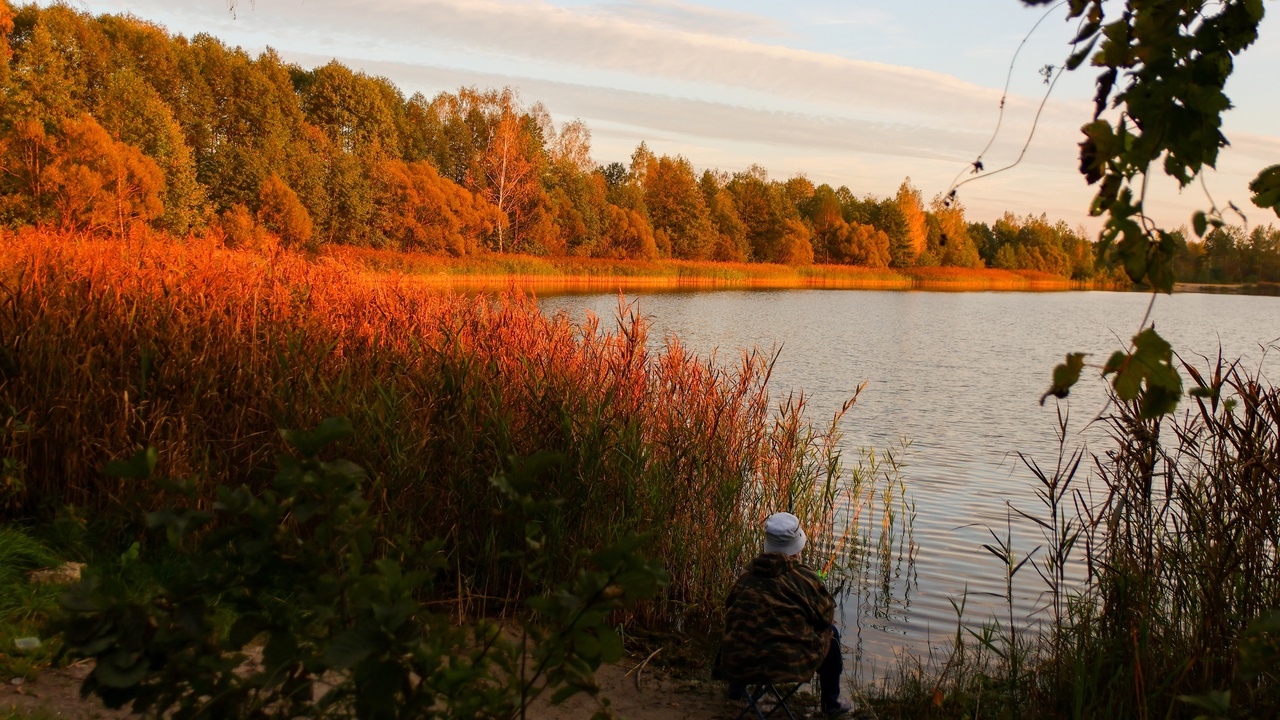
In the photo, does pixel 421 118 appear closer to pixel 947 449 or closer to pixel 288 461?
pixel 947 449

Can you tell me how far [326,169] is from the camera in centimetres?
5266

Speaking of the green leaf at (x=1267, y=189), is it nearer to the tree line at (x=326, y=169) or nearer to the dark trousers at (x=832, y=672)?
the dark trousers at (x=832, y=672)

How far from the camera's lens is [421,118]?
7594cm

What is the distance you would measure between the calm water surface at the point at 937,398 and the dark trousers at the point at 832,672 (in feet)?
2.96

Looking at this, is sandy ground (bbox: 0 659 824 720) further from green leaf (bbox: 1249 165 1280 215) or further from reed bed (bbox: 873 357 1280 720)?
green leaf (bbox: 1249 165 1280 215)

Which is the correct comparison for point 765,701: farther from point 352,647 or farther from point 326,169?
point 326,169

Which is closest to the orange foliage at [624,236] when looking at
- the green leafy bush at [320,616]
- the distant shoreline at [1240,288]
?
the distant shoreline at [1240,288]

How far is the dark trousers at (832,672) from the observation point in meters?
4.97

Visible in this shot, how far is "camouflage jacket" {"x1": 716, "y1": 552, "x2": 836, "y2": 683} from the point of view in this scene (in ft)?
14.3

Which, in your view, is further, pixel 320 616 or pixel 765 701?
pixel 765 701

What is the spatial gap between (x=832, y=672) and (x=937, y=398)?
14003mm

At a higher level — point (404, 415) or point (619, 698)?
point (404, 415)

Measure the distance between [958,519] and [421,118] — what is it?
238ft

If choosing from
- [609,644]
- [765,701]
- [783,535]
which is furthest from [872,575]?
[609,644]
